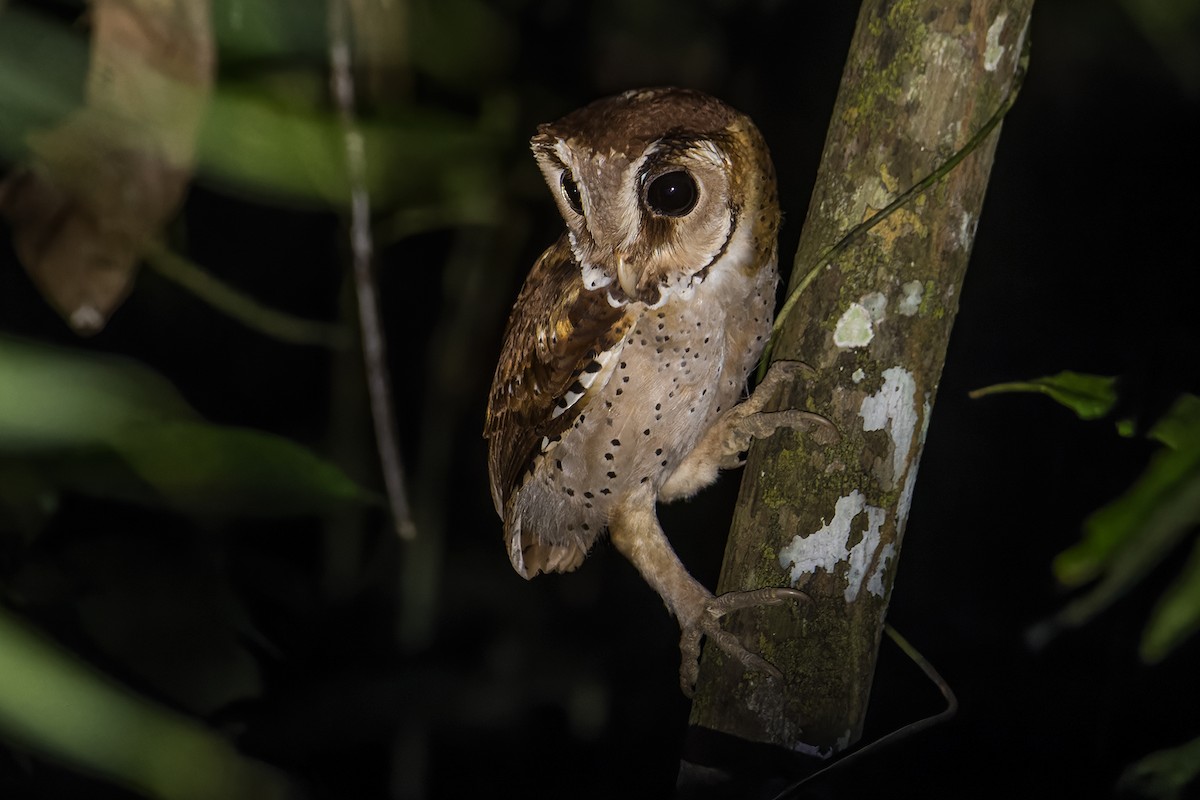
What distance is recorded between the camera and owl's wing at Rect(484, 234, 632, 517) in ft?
2.80

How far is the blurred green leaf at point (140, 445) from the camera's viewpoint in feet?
2.72

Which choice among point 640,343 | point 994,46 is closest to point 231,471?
point 640,343

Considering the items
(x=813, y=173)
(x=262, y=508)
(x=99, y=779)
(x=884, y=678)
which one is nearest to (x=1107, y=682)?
(x=884, y=678)

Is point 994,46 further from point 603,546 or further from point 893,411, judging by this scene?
point 603,546

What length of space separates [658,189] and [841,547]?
13.3 inches

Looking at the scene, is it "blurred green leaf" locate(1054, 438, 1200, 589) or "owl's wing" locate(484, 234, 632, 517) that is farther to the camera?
"owl's wing" locate(484, 234, 632, 517)

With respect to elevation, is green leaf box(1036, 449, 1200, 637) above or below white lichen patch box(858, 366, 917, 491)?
below

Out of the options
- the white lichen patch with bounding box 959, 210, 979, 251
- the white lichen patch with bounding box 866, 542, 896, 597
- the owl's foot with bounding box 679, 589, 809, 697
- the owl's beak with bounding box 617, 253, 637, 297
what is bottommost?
the owl's foot with bounding box 679, 589, 809, 697

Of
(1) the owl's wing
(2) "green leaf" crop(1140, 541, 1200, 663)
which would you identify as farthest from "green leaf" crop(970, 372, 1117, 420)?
(1) the owl's wing

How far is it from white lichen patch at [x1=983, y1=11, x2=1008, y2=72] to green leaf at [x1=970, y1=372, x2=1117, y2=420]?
262mm

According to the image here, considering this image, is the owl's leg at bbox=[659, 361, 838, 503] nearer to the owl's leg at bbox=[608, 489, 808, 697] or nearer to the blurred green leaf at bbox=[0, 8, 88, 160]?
the owl's leg at bbox=[608, 489, 808, 697]

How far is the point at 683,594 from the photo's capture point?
2.87ft

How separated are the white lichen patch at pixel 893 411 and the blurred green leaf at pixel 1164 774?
29 cm

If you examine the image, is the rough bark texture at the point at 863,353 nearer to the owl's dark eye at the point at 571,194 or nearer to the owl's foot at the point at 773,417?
the owl's foot at the point at 773,417
